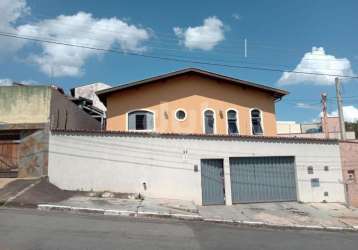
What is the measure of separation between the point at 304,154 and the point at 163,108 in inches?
323

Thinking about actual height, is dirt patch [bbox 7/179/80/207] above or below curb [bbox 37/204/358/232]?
above

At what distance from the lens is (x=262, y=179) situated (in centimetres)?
1744

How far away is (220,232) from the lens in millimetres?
10766

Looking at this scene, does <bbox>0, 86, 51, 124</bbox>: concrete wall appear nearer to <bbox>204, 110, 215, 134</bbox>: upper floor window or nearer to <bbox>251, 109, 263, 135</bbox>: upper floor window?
A: <bbox>204, 110, 215, 134</bbox>: upper floor window

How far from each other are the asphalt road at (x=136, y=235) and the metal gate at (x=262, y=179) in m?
5.02

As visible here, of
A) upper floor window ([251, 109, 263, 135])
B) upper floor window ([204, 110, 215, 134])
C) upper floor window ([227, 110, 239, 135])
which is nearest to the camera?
upper floor window ([204, 110, 215, 134])

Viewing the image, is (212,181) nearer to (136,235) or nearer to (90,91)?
A: (136,235)

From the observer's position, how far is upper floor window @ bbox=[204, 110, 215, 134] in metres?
20.7

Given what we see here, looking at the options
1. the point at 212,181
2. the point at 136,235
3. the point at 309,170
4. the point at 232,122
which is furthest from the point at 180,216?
the point at 232,122

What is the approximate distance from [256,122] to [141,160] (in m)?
8.82

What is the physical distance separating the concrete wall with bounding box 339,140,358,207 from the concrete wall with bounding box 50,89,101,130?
595 inches

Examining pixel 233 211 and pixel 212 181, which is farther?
pixel 212 181

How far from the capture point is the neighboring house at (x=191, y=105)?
20.3 metres

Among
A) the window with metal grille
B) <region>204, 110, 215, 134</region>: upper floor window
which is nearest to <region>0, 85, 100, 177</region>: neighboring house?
<region>204, 110, 215, 134</region>: upper floor window
